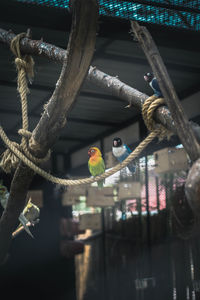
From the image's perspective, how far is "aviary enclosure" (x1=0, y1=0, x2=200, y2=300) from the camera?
1.41 meters

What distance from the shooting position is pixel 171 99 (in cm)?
134

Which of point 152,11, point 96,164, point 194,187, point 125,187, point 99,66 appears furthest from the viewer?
point 125,187

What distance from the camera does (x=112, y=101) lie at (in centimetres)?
481

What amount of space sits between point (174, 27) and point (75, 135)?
3357 millimetres

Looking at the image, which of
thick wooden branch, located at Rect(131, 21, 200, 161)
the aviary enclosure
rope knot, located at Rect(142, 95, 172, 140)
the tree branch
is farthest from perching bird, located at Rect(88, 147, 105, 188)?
thick wooden branch, located at Rect(131, 21, 200, 161)

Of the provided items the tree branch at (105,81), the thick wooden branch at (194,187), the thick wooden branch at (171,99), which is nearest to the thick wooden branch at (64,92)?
the thick wooden branch at (171,99)

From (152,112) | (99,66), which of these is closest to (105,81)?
(152,112)

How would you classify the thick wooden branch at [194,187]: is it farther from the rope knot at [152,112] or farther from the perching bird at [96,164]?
the perching bird at [96,164]

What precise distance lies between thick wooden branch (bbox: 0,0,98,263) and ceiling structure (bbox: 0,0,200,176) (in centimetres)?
41

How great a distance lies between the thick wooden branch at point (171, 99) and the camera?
4.07 feet

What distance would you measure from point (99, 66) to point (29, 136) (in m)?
2.21

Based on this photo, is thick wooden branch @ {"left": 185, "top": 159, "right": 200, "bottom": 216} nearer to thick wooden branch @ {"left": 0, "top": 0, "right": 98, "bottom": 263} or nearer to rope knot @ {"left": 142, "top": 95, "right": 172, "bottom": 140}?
rope knot @ {"left": 142, "top": 95, "right": 172, "bottom": 140}

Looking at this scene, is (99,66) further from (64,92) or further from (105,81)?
(64,92)

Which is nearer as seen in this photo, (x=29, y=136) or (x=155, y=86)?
(x=155, y=86)
